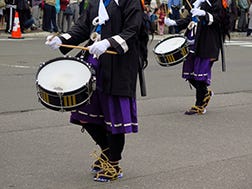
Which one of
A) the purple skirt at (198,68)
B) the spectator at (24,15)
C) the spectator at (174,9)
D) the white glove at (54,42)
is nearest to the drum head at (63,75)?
the white glove at (54,42)

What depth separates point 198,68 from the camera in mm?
8086

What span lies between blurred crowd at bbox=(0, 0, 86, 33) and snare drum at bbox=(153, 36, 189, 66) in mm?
13175

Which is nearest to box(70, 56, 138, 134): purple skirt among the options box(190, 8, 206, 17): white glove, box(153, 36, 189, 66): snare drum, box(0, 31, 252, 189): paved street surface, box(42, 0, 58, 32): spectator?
box(0, 31, 252, 189): paved street surface

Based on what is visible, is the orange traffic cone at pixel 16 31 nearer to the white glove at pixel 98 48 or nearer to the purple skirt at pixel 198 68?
the purple skirt at pixel 198 68

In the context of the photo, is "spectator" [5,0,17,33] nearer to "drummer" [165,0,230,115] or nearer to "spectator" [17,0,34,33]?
"spectator" [17,0,34,33]

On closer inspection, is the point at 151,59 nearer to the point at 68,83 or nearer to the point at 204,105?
the point at 204,105

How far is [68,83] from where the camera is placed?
479 cm

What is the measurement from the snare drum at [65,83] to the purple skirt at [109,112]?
232mm

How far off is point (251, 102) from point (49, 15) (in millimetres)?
12435

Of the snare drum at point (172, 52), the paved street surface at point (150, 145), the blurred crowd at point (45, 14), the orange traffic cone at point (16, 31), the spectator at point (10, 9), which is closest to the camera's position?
the paved street surface at point (150, 145)

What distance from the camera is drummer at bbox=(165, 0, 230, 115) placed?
25.9ft

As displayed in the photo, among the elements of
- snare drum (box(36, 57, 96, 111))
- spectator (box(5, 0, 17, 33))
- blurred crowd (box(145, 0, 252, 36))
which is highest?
snare drum (box(36, 57, 96, 111))

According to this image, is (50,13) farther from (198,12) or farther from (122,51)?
(122,51)

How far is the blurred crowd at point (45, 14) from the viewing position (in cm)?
2033
